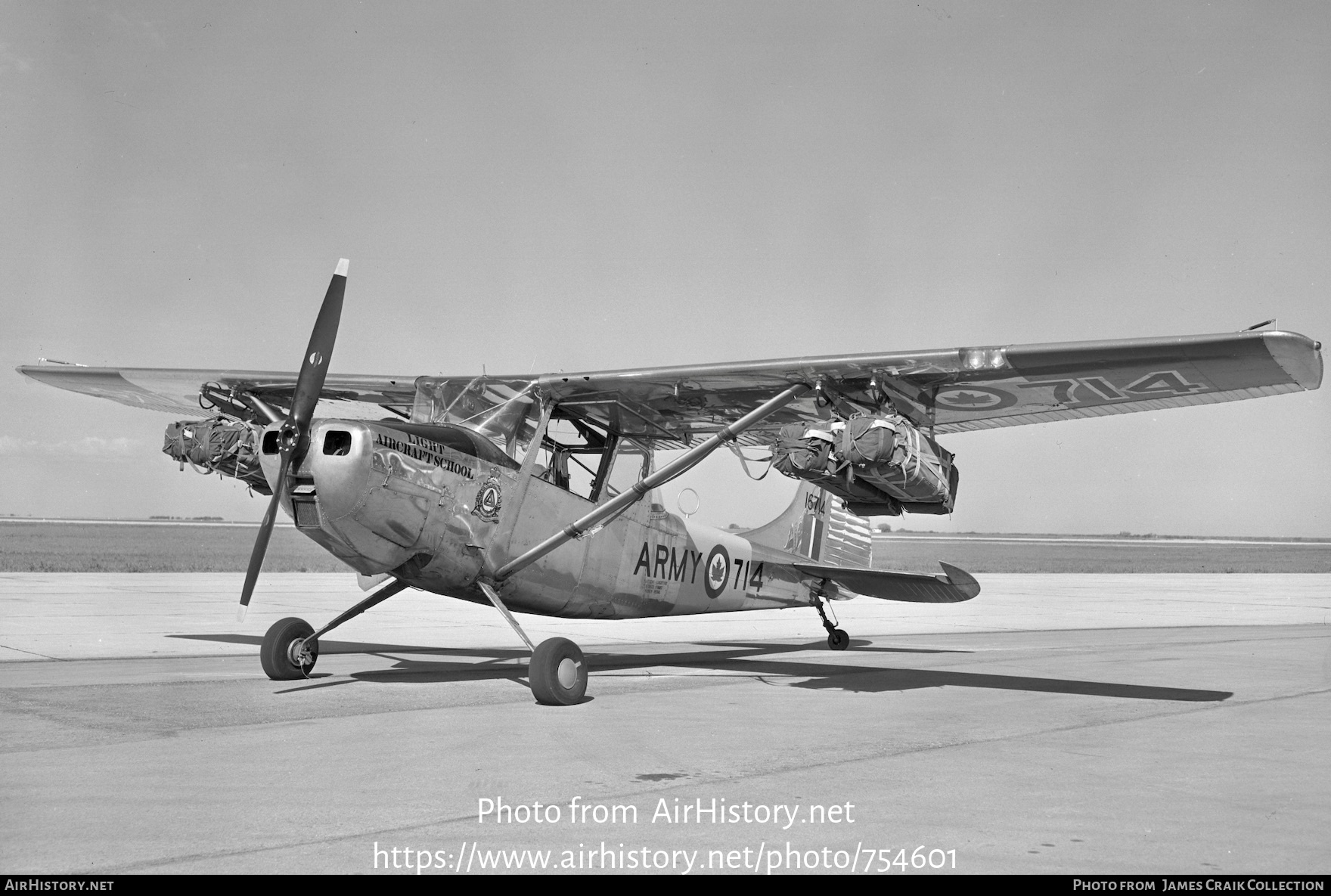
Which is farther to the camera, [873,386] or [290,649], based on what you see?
[873,386]

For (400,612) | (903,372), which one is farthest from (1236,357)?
(400,612)

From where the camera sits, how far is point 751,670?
46.2 feet

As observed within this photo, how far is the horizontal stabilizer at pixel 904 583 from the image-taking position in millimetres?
12711

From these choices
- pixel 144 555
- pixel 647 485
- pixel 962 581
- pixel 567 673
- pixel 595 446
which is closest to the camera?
pixel 567 673

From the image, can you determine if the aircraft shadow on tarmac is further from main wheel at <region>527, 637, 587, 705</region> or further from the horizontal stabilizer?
main wheel at <region>527, 637, 587, 705</region>

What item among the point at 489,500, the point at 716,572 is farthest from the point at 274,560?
the point at 489,500

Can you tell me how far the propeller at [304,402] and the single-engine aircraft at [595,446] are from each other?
0.06 feet

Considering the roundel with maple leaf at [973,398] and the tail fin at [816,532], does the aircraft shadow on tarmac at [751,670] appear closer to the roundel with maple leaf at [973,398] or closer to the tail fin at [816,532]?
the tail fin at [816,532]

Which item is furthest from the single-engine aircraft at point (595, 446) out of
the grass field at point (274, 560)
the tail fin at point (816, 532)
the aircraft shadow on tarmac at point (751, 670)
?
the grass field at point (274, 560)

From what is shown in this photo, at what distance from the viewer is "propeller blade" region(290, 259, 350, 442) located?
9.98 metres

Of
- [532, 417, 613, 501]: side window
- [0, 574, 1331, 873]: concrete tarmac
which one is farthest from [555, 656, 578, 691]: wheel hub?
[532, 417, 613, 501]: side window

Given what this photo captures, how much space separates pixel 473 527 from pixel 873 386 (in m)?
4.22

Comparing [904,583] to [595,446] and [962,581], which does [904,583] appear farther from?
[595,446]
